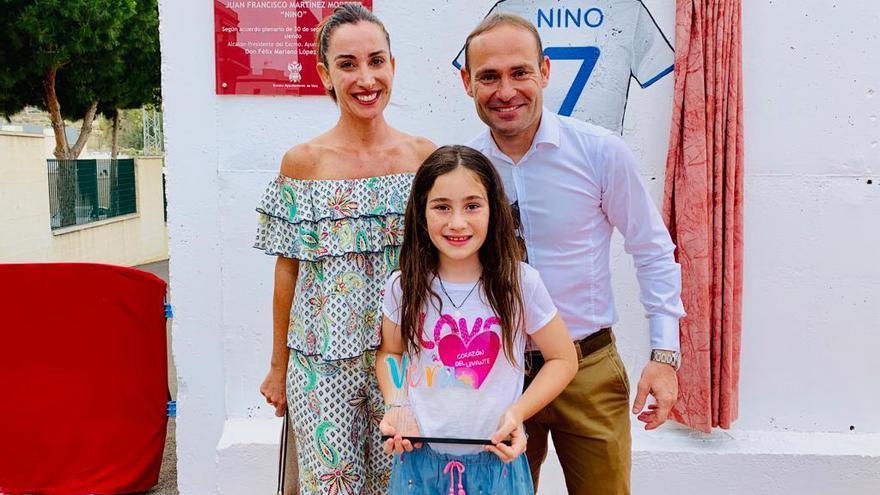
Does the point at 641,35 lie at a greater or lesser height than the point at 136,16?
lesser

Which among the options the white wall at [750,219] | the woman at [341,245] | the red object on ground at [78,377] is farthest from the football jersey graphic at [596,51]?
the red object on ground at [78,377]

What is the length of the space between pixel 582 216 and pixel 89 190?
12333mm

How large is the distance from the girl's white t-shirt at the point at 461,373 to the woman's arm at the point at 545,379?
0.19 feet

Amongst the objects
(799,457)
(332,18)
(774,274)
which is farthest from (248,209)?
(799,457)

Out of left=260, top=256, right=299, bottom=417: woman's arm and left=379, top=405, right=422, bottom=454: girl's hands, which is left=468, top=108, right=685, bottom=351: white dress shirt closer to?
left=379, top=405, right=422, bottom=454: girl's hands

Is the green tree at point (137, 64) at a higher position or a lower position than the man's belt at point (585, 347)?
higher

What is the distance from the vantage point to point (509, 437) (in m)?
1.83

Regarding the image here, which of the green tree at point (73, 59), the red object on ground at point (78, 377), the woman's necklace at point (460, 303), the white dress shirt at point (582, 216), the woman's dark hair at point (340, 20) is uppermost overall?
the green tree at point (73, 59)

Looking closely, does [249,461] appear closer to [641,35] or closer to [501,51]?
[501,51]

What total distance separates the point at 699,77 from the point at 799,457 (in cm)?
179

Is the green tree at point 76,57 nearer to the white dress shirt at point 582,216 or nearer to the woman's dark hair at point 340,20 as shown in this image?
the woman's dark hair at point 340,20

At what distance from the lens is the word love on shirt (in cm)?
191

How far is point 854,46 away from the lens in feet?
11.3

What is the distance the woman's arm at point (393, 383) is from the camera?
188 cm
